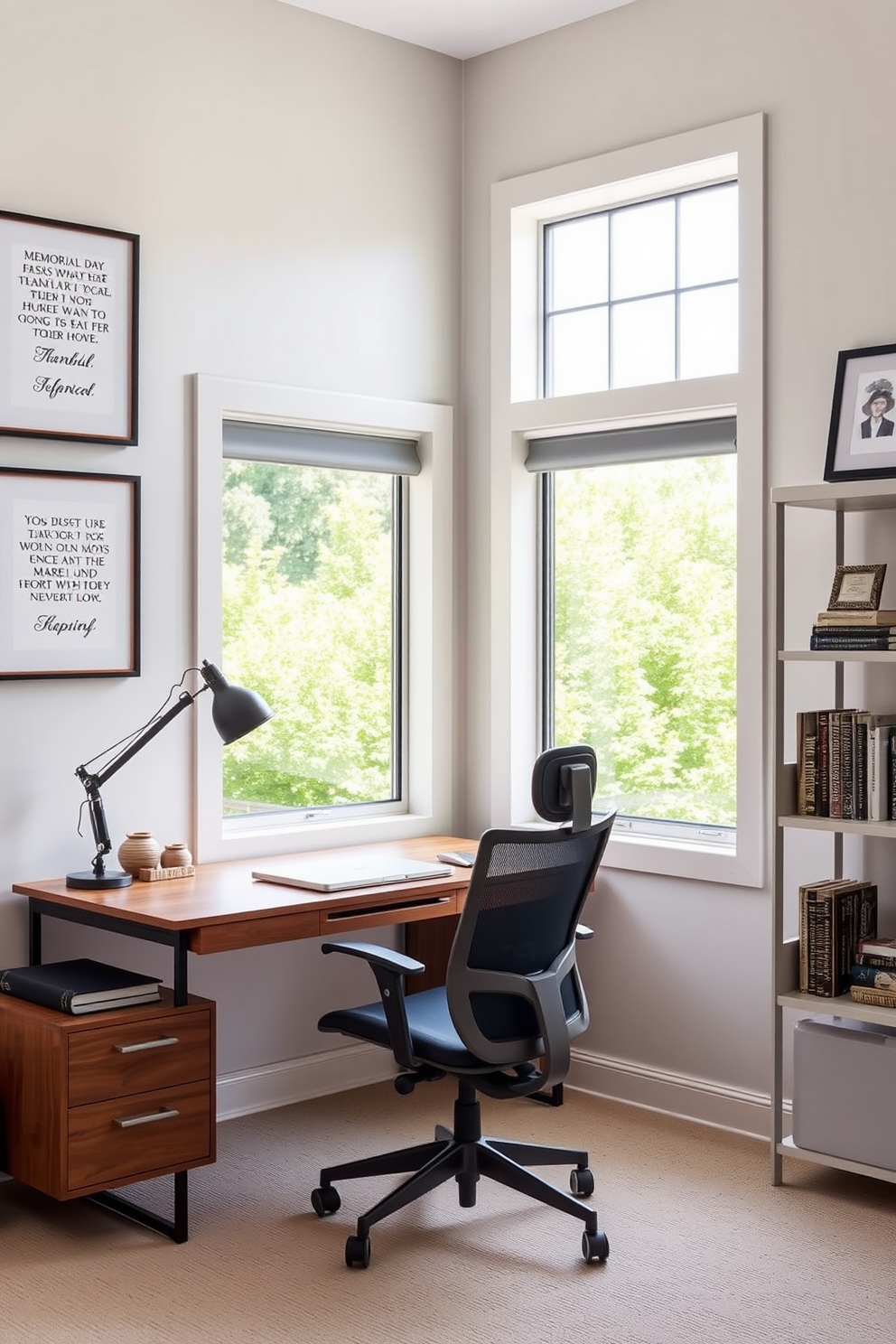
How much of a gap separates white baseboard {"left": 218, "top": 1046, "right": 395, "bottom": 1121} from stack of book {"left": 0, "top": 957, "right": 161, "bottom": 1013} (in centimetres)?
79

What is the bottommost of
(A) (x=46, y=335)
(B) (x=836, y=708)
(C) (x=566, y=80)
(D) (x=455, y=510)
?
(B) (x=836, y=708)

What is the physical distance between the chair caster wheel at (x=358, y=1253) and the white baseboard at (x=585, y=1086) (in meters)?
0.99

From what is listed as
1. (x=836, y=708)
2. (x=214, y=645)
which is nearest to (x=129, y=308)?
(x=214, y=645)

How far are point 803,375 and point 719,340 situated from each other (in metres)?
0.39

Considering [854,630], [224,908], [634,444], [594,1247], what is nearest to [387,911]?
[224,908]

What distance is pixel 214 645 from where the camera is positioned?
376 cm

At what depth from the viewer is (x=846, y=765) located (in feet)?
10.5

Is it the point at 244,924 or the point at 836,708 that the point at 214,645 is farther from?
the point at 836,708

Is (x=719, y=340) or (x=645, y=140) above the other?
(x=645, y=140)

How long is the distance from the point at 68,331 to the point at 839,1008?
2436 millimetres

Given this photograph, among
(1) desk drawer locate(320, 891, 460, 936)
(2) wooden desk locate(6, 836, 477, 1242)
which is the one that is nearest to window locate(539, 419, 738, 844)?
(1) desk drawer locate(320, 891, 460, 936)

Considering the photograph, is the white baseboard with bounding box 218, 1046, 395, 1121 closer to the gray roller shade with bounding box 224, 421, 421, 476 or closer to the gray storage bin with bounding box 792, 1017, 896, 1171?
the gray storage bin with bounding box 792, 1017, 896, 1171

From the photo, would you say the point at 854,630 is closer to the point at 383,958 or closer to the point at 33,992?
the point at 383,958

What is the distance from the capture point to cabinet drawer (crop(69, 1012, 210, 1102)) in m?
2.84
